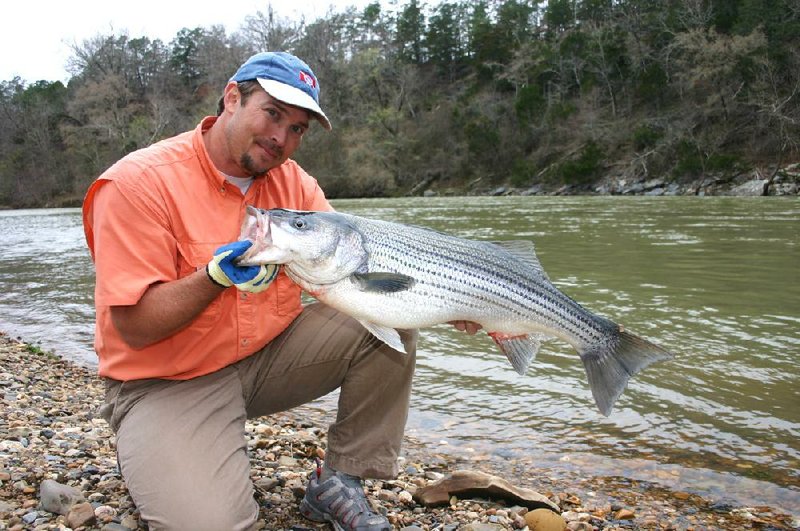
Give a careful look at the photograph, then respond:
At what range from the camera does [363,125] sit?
62.9 metres

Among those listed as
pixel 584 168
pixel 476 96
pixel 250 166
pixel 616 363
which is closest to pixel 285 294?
pixel 250 166

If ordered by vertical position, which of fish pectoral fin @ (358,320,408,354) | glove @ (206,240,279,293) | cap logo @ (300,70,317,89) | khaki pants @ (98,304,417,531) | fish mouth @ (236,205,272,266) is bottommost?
khaki pants @ (98,304,417,531)

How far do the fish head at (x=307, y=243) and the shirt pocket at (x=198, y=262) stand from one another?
0.29 metres

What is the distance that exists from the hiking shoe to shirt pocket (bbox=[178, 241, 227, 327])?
39.9 inches

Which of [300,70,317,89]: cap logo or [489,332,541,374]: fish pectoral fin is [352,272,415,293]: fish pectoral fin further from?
[300,70,317,89]: cap logo

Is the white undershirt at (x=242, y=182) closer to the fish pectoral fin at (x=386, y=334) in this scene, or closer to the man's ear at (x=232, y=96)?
the man's ear at (x=232, y=96)

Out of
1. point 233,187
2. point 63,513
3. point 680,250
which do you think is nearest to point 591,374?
point 233,187

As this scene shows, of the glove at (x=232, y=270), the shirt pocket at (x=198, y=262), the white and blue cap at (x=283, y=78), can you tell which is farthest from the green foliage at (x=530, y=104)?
the glove at (x=232, y=270)

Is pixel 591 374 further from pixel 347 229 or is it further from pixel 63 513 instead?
pixel 63 513

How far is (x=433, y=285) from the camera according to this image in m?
3.41

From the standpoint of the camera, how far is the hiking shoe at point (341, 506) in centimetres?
311

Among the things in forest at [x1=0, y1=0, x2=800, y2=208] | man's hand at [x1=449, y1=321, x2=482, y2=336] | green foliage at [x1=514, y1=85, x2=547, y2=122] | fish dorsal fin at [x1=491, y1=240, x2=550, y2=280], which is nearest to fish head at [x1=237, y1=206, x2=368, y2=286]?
man's hand at [x1=449, y1=321, x2=482, y2=336]

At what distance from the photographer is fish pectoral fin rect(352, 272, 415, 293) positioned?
3252 millimetres

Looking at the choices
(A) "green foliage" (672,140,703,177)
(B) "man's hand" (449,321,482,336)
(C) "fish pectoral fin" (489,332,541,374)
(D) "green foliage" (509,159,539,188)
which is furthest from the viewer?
(D) "green foliage" (509,159,539,188)
